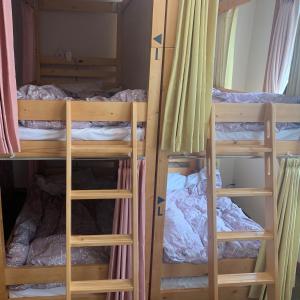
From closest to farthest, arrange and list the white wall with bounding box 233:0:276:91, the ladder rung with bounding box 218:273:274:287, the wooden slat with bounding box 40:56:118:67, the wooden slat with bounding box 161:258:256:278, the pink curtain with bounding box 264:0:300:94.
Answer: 1. the ladder rung with bounding box 218:273:274:287
2. the wooden slat with bounding box 161:258:256:278
3. the pink curtain with bounding box 264:0:300:94
4. the white wall with bounding box 233:0:276:91
5. the wooden slat with bounding box 40:56:118:67

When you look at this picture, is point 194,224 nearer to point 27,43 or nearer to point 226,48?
point 226,48

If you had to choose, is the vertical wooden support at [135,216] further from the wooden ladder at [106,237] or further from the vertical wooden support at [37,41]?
the vertical wooden support at [37,41]

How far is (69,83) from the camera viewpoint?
4.21 meters

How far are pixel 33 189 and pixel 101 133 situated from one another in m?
1.77

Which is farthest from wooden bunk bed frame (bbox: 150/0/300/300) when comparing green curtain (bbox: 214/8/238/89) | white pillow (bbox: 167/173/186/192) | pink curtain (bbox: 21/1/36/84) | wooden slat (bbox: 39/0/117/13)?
wooden slat (bbox: 39/0/117/13)

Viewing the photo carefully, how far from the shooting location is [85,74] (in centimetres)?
416

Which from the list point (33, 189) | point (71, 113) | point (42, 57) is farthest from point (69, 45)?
point (71, 113)

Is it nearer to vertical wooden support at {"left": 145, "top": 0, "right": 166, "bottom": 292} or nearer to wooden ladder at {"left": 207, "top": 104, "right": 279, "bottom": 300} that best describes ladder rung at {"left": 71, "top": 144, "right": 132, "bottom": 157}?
vertical wooden support at {"left": 145, "top": 0, "right": 166, "bottom": 292}

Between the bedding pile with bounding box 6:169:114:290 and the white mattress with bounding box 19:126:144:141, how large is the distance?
84 cm

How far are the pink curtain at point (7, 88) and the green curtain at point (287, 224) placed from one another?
1.79 metres

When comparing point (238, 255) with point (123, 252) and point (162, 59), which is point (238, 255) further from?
point (162, 59)

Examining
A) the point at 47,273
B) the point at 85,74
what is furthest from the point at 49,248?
the point at 85,74

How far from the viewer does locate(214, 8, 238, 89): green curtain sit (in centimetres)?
380

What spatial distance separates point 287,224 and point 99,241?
1.35 meters
